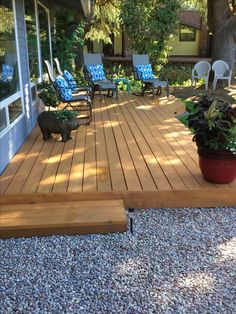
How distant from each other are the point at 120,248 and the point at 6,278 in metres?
0.75

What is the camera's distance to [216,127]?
9.17 feet

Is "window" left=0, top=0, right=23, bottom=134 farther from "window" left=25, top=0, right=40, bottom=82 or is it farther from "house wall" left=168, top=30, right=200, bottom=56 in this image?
"house wall" left=168, top=30, right=200, bottom=56

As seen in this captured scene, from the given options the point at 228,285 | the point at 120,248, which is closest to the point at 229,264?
the point at 228,285

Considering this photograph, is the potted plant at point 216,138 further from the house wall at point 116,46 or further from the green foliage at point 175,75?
the house wall at point 116,46

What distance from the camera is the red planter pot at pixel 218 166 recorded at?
2867mm

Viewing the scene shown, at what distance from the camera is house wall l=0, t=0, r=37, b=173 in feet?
11.6

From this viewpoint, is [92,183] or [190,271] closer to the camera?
[190,271]

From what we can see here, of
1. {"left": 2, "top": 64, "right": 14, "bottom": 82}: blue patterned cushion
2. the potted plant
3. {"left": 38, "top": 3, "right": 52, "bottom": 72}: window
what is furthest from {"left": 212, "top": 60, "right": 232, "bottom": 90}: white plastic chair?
the potted plant

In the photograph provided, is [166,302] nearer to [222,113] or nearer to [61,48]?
[222,113]

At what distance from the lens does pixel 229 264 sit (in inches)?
86.4

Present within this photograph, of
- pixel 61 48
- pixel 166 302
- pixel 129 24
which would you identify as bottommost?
pixel 166 302

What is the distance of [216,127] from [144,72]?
18.2ft

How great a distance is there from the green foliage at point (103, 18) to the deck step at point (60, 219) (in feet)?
29.9

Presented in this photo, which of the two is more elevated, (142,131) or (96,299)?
(142,131)
